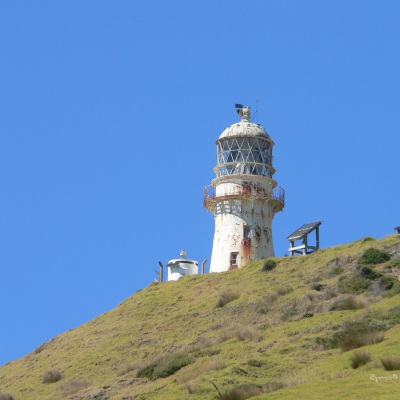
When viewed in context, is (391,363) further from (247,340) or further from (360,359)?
(247,340)

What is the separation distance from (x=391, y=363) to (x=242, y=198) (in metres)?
36.9

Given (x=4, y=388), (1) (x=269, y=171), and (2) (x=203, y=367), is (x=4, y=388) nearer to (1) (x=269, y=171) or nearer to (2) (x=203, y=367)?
(2) (x=203, y=367)

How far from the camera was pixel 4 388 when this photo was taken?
46.4 meters

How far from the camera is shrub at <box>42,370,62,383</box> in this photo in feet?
144

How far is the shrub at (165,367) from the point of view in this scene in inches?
1380

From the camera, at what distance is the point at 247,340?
3756 centimetres

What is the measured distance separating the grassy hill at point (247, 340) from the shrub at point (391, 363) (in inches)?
1.1

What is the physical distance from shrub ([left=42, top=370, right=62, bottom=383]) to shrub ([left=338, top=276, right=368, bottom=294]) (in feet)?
44.7

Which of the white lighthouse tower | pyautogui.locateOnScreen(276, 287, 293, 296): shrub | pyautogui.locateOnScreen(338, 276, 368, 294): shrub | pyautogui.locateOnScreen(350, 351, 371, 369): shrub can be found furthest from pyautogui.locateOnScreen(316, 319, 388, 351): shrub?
the white lighthouse tower

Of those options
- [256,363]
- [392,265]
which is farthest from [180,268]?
[256,363]

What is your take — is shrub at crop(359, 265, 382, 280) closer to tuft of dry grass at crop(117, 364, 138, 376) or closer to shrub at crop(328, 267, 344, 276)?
shrub at crop(328, 267, 344, 276)

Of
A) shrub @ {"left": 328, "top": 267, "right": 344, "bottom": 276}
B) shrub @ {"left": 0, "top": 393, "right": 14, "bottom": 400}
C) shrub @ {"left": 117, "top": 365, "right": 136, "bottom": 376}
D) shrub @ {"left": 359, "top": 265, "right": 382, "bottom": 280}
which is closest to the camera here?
shrub @ {"left": 117, "top": 365, "right": 136, "bottom": 376}

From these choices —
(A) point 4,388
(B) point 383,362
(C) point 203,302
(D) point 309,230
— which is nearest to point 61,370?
(A) point 4,388

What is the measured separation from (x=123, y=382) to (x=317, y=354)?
8.84 meters
